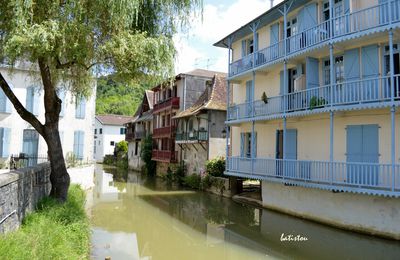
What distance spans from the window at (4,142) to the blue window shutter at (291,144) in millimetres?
17183

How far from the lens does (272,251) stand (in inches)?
419

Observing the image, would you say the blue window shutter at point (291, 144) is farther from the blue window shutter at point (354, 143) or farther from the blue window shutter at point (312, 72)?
the blue window shutter at point (354, 143)

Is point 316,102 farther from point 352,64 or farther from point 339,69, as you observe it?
point 352,64

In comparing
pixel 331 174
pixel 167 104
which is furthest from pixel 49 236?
pixel 167 104

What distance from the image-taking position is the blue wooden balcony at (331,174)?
11.1m

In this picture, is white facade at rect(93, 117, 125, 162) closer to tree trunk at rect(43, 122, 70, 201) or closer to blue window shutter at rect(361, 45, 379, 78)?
tree trunk at rect(43, 122, 70, 201)

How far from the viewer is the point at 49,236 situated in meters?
7.43

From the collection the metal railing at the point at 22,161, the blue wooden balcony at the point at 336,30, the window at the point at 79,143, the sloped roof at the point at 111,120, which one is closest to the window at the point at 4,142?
the metal railing at the point at 22,161

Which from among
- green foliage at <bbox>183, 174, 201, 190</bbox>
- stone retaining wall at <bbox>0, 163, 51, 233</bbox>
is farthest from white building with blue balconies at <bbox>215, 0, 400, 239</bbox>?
stone retaining wall at <bbox>0, 163, 51, 233</bbox>

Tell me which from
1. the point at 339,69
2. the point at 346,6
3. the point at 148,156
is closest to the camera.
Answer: the point at 346,6

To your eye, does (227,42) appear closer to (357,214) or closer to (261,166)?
(261,166)

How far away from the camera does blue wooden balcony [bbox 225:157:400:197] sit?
1109 cm

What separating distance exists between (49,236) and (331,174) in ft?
32.6

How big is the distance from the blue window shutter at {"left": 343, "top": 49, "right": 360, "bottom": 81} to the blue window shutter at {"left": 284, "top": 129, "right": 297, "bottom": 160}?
151 inches
